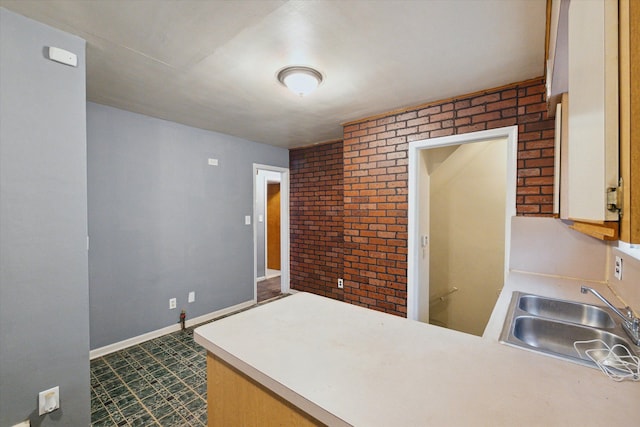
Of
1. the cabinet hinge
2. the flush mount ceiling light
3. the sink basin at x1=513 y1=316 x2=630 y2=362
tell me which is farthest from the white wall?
the cabinet hinge

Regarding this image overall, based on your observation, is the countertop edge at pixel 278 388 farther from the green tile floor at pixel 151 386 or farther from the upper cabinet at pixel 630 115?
the green tile floor at pixel 151 386

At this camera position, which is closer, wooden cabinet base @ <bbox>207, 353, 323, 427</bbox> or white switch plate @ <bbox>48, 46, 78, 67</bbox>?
wooden cabinet base @ <bbox>207, 353, 323, 427</bbox>

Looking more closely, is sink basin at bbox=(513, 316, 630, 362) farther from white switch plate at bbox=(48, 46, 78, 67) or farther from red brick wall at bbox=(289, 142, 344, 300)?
red brick wall at bbox=(289, 142, 344, 300)

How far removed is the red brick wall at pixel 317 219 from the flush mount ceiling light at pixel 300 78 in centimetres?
206

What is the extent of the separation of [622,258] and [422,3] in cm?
166

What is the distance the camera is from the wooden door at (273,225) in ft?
20.6

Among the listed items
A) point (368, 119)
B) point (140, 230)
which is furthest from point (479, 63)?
point (140, 230)

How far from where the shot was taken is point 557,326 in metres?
1.28

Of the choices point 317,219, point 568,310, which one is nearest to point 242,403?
point 568,310

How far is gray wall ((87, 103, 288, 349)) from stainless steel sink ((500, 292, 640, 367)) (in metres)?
3.20

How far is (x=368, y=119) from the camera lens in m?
3.03

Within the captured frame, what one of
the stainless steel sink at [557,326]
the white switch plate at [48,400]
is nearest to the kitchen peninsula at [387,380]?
the stainless steel sink at [557,326]

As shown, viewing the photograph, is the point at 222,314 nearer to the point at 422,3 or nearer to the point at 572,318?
the point at 572,318

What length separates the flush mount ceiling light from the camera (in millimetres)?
1963
